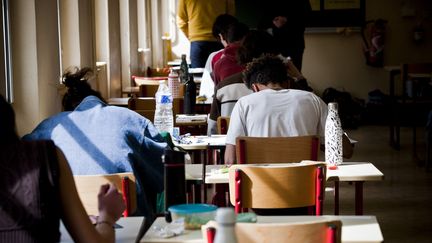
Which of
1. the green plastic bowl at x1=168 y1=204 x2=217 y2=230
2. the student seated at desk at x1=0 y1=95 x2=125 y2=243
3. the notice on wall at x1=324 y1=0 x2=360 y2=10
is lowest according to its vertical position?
the green plastic bowl at x1=168 y1=204 x2=217 y2=230

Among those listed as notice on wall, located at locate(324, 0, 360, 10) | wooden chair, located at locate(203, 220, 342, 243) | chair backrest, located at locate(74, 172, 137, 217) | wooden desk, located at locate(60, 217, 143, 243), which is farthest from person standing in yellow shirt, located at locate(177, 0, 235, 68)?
wooden chair, located at locate(203, 220, 342, 243)

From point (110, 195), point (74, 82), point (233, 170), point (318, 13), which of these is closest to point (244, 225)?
point (110, 195)

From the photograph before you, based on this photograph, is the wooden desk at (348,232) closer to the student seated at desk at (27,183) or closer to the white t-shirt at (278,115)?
the student seated at desk at (27,183)

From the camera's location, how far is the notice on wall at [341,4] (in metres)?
13.3

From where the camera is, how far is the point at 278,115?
4.94 meters

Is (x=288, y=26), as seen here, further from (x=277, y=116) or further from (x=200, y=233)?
(x=200, y=233)

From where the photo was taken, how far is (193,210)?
3.09 meters

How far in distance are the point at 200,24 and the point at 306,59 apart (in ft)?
9.16

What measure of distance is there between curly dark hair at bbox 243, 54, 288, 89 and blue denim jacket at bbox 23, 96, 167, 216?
118cm

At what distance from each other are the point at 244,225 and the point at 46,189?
57cm

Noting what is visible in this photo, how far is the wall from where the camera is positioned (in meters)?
13.4

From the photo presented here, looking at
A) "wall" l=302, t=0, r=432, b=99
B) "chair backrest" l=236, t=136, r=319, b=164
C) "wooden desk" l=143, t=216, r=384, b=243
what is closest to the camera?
"wooden desk" l=143, t=216, r=384, b=243

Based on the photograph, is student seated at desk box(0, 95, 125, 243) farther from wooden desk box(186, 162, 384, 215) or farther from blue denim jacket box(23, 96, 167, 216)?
wooden desk box(186, 162, 384, 215)

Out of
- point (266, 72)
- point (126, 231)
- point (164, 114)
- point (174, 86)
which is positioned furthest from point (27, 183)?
point (174, 86)
